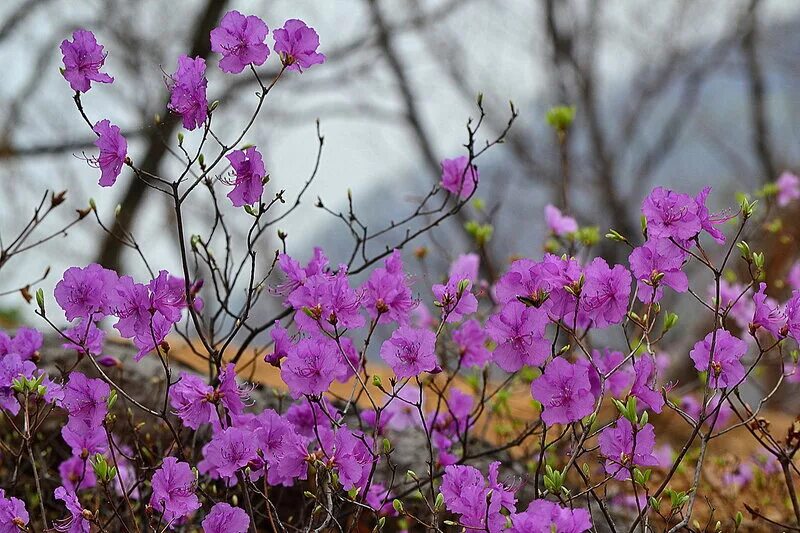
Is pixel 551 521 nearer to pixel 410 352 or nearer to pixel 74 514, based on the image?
pixel 410 352

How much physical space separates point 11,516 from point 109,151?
2.15 ft

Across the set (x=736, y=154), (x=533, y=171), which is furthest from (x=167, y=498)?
(x=736, y=154)

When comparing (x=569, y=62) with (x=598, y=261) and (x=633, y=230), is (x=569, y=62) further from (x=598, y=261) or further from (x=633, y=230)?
(x=598, y=261)

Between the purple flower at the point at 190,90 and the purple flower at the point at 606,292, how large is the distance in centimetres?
75

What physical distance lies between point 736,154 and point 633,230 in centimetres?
415

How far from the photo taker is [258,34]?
145 cm

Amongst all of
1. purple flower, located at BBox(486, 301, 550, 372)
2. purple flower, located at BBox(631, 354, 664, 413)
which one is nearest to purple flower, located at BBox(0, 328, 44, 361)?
purple flower, located at BBox(486, 301, 550, 372)

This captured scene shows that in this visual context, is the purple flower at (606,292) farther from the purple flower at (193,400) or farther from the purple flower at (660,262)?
the purple flower at (193,400)

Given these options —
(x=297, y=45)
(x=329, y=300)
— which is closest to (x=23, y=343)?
(x=329, y=300)

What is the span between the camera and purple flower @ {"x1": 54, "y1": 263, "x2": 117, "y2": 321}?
4.40 ft

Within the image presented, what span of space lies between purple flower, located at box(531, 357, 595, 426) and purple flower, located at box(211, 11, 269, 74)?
78cm

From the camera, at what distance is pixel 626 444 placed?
4.46ft

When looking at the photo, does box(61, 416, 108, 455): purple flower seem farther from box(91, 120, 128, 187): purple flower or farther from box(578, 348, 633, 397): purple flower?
box(578, 348, 633, 397): purple flower

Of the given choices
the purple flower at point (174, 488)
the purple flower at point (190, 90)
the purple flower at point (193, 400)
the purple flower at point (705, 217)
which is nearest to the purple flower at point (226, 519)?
the purple flower at point (174, 488)
